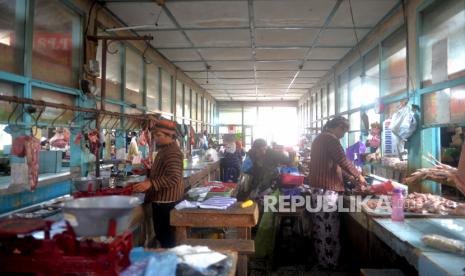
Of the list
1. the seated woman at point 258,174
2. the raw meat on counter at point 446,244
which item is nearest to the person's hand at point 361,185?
the seated woman at point 258,174

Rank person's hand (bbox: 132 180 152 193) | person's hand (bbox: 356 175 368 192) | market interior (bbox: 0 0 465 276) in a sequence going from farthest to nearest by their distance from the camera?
person's hand (bbox: 356 175 368 192) → person's hand (bbox: 132 180 152 193) → market interior (bbox: 0 0 465 276)

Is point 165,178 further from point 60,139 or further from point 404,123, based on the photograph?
point 404,123

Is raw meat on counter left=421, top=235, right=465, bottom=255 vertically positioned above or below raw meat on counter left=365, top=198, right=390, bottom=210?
below

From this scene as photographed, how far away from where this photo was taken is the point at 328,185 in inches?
153

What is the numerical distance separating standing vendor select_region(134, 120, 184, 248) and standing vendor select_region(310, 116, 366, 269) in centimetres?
173

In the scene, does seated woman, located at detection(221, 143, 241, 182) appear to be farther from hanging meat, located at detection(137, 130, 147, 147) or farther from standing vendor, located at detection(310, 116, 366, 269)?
standing vendor, located at detection(310, 116, 366, 269)

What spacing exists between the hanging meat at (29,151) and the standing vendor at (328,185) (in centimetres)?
297

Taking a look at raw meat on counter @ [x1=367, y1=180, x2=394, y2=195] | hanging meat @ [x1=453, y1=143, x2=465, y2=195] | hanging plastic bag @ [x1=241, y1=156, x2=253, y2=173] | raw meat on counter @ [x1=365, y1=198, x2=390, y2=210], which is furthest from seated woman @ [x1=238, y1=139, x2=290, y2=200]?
hanging meat @ [x1=453, y1=143, x2=465, y2=195]

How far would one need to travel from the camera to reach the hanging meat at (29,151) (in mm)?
2623

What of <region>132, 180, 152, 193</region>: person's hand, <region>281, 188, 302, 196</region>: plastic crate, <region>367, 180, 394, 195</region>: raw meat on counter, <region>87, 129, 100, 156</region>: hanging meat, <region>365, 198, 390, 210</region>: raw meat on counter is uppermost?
<region>87, 129, 100, 156</region>: hanging meat

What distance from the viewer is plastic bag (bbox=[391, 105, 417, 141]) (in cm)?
422

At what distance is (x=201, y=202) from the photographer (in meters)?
2.89

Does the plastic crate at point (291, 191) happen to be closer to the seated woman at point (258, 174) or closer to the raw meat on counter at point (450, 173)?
the seated woman at point (258, 174)

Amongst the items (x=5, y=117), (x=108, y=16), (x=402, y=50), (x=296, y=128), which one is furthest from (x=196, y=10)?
(x=296, y=128)
